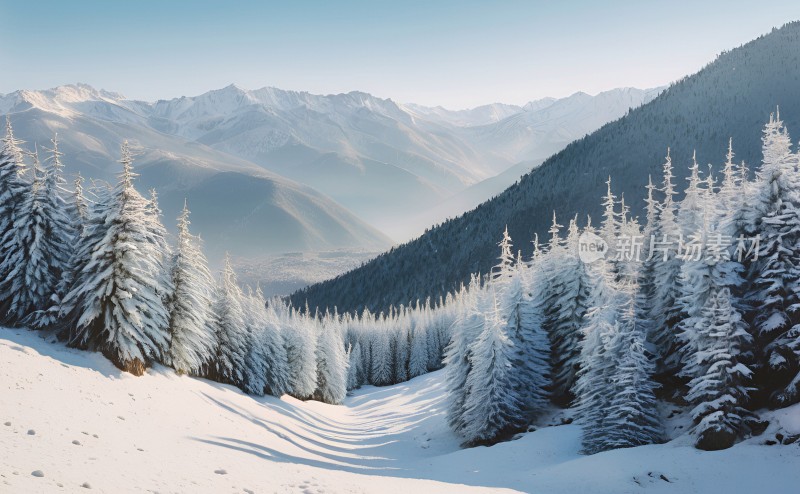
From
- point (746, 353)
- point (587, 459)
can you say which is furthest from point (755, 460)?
point (587, 459)

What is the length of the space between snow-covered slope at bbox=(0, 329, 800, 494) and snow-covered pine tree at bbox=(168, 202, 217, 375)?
77.2 inches

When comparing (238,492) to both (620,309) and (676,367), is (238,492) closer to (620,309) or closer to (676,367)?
(620,309)

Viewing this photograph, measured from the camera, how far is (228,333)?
4712 centimetres

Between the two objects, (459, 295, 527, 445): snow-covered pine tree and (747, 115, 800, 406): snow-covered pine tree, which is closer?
(747, 115, 800, 406): snow-covered pine tree

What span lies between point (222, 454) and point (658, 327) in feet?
98.3

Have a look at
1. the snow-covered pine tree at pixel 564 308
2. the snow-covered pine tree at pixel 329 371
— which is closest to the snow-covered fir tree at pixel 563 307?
the snow-covered pine tree at pixel 564 308

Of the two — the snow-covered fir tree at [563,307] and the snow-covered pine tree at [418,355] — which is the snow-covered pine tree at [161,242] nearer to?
the snow-covered fir tree at [563,307]

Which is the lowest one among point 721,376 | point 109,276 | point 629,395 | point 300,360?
point 300,360

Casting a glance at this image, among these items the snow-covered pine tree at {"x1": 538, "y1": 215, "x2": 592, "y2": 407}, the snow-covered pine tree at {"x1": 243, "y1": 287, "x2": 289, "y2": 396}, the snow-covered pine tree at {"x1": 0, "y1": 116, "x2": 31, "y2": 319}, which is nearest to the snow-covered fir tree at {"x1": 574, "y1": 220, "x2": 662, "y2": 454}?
the snow-covered pine tree at {"x1": 538, "y1": 215, "x2": 592, "y2": 407}

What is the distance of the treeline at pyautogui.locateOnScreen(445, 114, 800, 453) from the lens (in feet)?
87.1

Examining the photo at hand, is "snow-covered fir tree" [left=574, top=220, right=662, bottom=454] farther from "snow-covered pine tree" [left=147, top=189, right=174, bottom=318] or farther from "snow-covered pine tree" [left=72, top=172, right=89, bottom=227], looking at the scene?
"snow-covered pine tree" [left=72, top=172, right=89, bottom=227]

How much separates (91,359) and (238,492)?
17123mm
